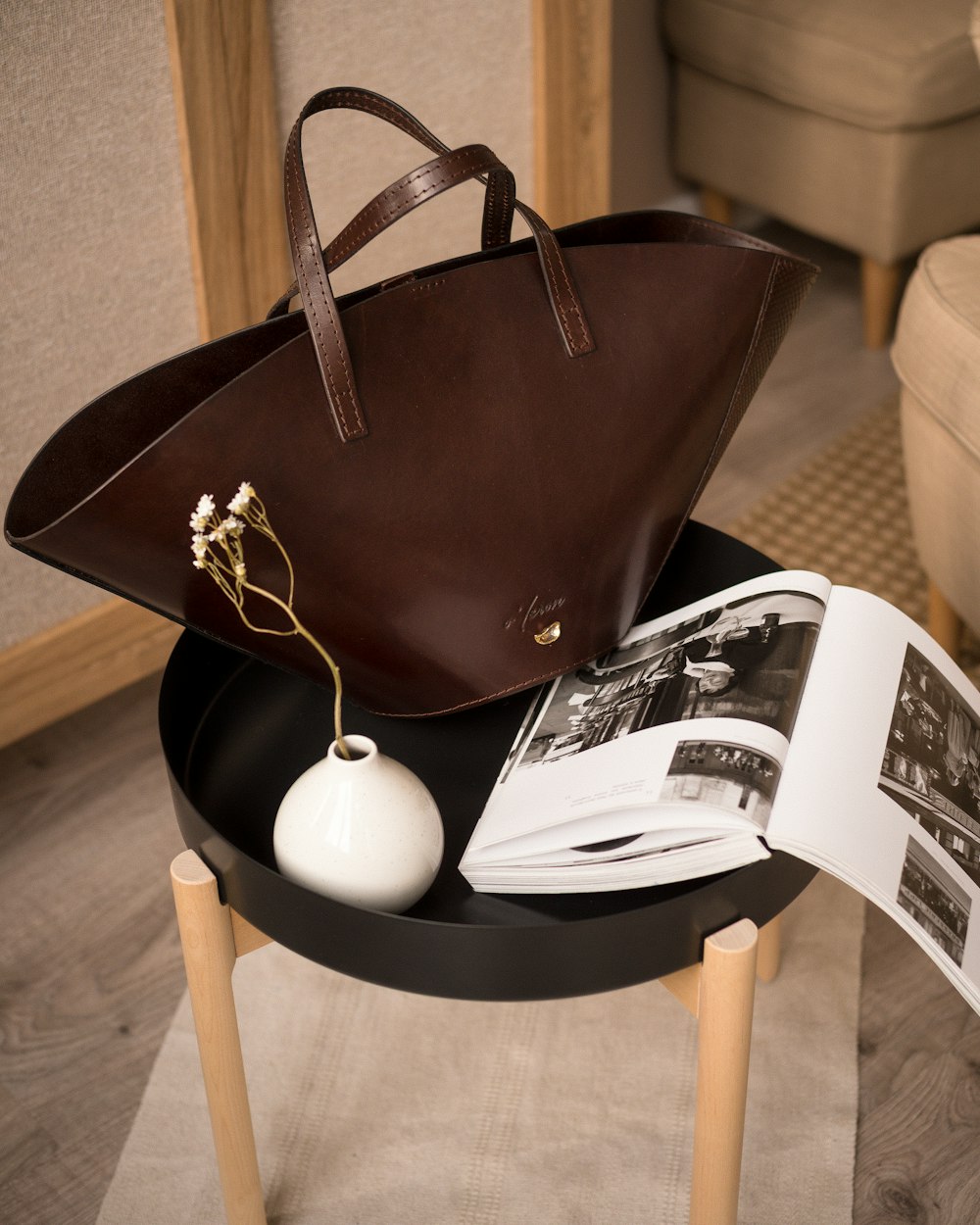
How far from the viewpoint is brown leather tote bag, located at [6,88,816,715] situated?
0.73m

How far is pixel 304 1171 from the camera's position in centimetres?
99

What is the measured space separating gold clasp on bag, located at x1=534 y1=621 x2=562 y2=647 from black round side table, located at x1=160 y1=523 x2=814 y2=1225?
0.24 ft

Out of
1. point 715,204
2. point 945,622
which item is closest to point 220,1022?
point 945,622

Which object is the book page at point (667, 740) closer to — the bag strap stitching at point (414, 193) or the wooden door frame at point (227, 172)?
the bag strap stitching at point (414, 193)

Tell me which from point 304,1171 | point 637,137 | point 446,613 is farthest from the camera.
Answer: point 637,137

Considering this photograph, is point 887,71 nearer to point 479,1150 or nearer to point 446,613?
point 446,613

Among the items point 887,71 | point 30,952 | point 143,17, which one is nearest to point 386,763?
point 30,952

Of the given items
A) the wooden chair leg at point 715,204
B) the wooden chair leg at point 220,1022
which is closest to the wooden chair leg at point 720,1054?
the wooden chair leg at point 220,1022

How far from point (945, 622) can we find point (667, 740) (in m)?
0.82

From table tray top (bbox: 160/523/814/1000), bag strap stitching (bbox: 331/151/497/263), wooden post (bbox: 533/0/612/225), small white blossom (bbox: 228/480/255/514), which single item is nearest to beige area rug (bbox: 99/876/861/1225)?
table tray top (bbox: 160/523/814/1000)

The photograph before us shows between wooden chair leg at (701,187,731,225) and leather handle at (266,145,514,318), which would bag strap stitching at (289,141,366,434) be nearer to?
leather handle at (266,145,514,318)

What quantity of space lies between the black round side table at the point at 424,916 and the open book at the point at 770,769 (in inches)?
1.3

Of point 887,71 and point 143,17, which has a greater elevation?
point 143,17

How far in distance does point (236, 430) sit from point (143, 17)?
0.59m
